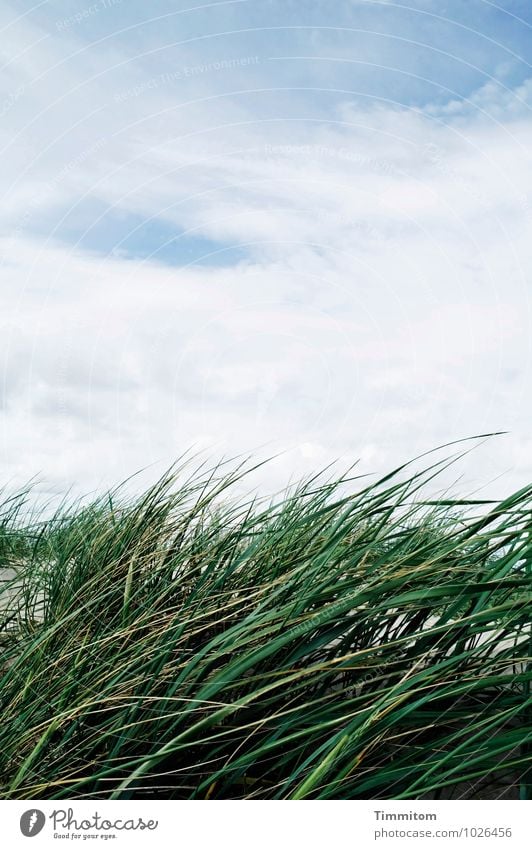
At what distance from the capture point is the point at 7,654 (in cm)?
250

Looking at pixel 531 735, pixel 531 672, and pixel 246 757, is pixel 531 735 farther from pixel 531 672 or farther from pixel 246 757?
pixel 246 757
